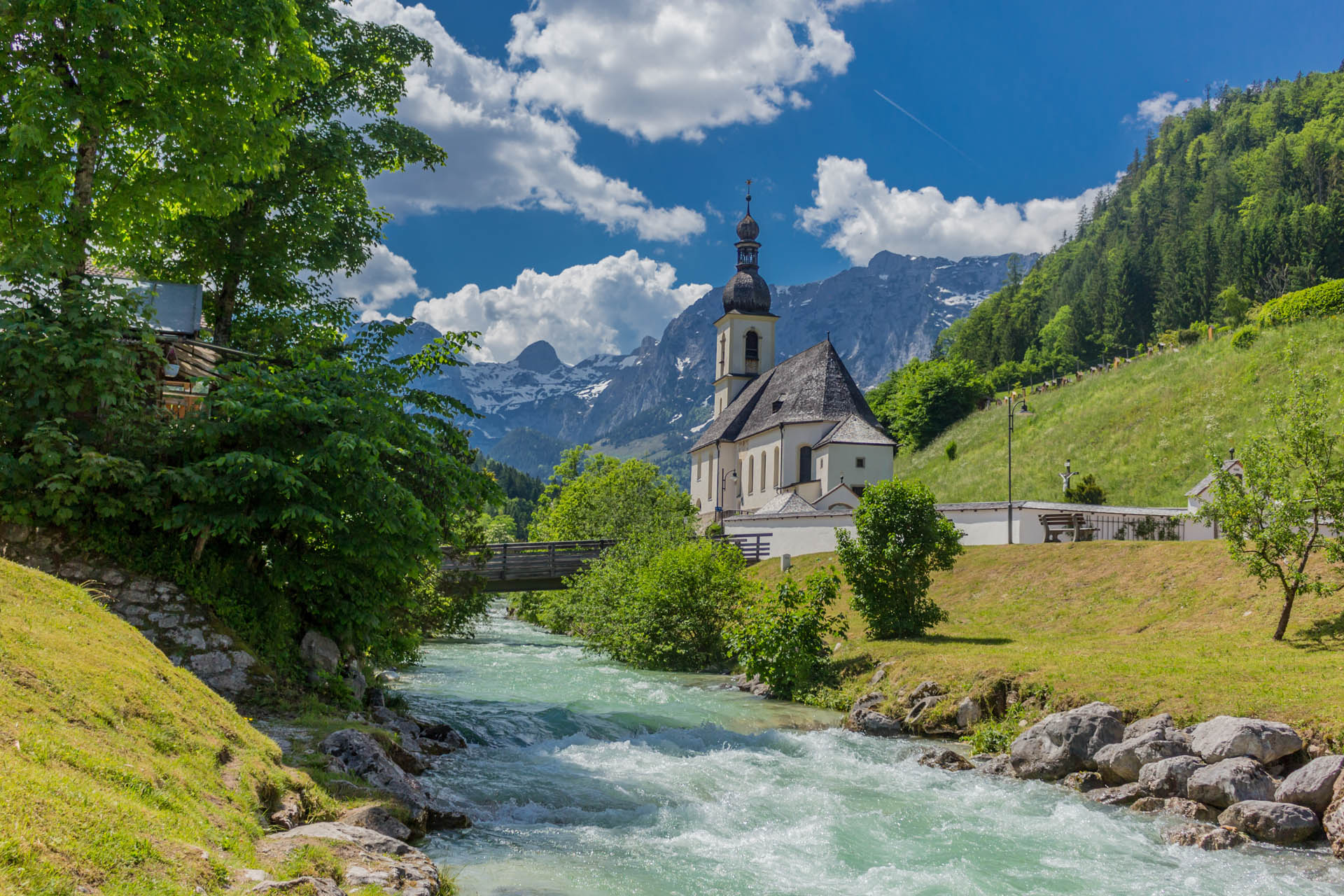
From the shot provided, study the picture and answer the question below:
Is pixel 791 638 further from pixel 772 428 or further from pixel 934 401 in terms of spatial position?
pixel 934 401

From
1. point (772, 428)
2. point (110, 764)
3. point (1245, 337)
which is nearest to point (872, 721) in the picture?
point (110, 764)

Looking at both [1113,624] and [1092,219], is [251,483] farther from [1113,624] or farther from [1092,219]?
[1092,219]

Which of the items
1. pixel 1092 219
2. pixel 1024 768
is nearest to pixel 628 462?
pixel 1024 768

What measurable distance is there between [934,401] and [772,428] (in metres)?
27.1

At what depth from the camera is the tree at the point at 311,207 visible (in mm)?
16594

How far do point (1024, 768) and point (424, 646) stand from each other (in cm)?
2348

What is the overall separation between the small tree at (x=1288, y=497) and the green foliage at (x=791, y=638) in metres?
7.70

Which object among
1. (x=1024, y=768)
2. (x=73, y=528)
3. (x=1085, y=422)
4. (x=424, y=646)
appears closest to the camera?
(x=73, y=528)

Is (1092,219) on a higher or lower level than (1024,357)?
higher

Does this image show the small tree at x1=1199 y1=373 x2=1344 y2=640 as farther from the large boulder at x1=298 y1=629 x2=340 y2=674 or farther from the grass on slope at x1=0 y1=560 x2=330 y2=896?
the grass on slope at x1=0 y1=560 x2=330 y2=896

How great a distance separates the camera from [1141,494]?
4569 centimetres

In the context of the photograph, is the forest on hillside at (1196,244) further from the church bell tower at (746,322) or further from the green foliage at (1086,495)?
the green foliage at (1086,495)

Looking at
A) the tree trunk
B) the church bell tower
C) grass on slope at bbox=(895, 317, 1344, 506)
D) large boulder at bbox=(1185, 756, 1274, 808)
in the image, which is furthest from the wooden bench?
the church bell tower

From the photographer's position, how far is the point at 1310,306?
177ft
